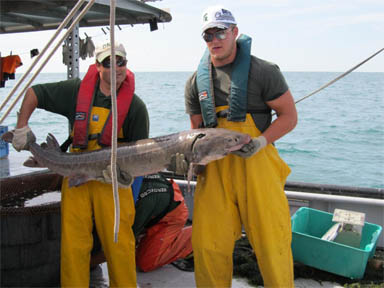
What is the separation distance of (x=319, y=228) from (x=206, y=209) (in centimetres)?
235

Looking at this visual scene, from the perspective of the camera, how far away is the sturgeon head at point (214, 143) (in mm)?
3311

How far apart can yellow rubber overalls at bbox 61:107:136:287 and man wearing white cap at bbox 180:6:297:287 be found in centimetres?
59

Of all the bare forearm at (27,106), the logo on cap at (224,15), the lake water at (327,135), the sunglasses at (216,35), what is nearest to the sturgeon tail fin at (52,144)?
the bare forearm at (27,106)

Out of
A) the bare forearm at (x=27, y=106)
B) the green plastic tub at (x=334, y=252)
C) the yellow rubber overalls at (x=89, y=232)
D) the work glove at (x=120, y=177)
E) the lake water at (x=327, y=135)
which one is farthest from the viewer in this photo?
the lake water at (x=327, y=135)

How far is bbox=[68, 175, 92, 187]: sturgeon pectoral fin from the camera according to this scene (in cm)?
357

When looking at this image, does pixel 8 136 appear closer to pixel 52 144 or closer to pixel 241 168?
pixel 52 144

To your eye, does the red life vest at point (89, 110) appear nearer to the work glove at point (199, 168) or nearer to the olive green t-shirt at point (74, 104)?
the olive green t-shirt at point (74, 104)

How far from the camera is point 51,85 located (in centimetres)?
379

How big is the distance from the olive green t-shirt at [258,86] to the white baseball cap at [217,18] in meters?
0.35

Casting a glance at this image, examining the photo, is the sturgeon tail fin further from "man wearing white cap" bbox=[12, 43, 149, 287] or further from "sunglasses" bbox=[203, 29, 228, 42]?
"sunglasses" bbox=[203, 29, 228, 42]

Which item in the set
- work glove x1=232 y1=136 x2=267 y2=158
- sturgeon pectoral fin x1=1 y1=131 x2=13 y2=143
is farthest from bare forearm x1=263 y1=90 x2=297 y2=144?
sturgeon pectoral fin x1=1 y1=131 x2=13 y2=143

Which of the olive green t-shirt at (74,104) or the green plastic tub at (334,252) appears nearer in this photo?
the olive green t-shirt at (74,104)

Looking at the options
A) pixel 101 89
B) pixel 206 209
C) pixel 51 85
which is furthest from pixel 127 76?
pixel 206 209

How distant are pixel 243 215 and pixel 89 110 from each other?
1557 mm
